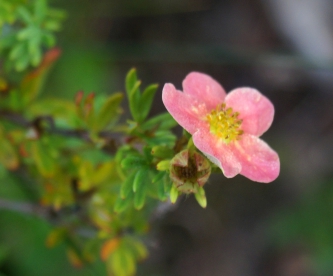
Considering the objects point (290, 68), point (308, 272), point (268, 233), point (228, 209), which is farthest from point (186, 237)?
point (290, 68)

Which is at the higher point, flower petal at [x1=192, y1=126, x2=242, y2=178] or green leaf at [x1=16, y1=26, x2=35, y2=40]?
green leaf at [x1=16, y1=26, x2=35, y2=40]

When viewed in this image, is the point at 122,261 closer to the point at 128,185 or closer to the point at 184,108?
the point at 128,185

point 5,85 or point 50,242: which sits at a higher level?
point 5,85

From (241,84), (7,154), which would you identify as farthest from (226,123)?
(241,84)

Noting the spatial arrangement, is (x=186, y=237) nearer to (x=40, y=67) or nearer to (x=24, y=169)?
(x=24, y=169)

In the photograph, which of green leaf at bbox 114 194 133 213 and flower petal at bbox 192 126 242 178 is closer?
flower petal at bbox 192 126 242 178

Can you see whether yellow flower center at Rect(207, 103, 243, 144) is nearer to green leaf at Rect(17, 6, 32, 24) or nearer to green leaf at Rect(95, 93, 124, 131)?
green leaf at Rect(95, 93, 124, 131)

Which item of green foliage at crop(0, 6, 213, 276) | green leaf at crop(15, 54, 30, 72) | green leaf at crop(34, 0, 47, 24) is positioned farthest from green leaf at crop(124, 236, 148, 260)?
green leaf at crop(34, 0, 47, 24)
